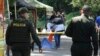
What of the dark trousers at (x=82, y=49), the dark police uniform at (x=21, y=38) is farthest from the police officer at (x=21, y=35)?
the dark trousers at (x=82, y=49)

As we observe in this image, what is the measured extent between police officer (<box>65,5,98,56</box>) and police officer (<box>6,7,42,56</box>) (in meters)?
0.94

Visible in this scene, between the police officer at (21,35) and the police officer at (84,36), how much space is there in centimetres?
94

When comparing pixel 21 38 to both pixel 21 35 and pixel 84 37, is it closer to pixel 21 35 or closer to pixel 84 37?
pixel 21 35

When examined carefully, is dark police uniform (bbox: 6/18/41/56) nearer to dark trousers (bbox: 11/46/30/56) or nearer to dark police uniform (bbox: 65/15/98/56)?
dark trousers (bbox: 11/46/30/56)

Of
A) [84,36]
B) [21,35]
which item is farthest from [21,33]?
[84,36]

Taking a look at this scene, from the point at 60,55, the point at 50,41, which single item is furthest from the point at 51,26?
the point at 60,55

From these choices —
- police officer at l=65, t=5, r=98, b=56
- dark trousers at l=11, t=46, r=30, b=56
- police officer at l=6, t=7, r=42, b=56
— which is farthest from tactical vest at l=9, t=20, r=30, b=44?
police officer at l=65, t=5, r=98, b=56

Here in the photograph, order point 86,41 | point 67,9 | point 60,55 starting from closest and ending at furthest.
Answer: point 86,41
point 60,55
point 67,9

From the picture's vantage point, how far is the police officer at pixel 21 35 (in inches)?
404

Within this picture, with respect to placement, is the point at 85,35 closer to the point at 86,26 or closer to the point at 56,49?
the point at 86,26

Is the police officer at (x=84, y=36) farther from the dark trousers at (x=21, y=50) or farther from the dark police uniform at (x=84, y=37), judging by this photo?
the dark trousers at (x=21, y=50)

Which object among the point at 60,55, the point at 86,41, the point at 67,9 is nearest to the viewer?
the point at 86,41

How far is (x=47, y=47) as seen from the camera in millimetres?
22469

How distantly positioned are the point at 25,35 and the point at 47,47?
1220 centimetres
